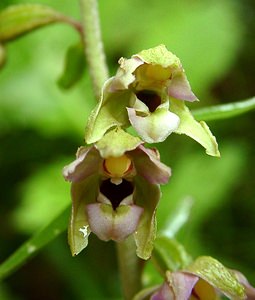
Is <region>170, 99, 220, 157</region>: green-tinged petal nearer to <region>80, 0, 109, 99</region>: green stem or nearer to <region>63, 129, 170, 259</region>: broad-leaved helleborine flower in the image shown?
<region>63, 129, 170, 259</region>: broad-leaved helleborine flower

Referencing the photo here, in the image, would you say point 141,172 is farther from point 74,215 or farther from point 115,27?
point 115,27

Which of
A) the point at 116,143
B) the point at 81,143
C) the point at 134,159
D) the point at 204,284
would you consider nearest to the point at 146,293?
the point at 204,284

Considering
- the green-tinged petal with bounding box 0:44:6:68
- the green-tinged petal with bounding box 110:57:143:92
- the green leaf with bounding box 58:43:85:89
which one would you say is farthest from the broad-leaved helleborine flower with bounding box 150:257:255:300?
the green-tinged petal with bounding box 0:44:6:68

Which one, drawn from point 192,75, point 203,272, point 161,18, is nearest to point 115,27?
Result: point 161,18

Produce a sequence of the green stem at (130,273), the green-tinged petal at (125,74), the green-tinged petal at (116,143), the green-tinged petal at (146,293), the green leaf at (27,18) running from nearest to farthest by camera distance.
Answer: the green-tinged petal at (116,143)
the green-tinged petal at (125,74)
the green-tinged petal at (146,293)
the green stem at (130,273)
the green leaf at (27,18)

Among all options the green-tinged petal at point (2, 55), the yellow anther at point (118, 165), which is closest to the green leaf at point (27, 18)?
the green-tinged petal at point (2, 55)

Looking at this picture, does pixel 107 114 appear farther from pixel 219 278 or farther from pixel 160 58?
pixel 219 278

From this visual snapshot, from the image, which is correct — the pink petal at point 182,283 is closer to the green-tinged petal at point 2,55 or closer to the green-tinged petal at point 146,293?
the green-tinged petal at point 146,293
